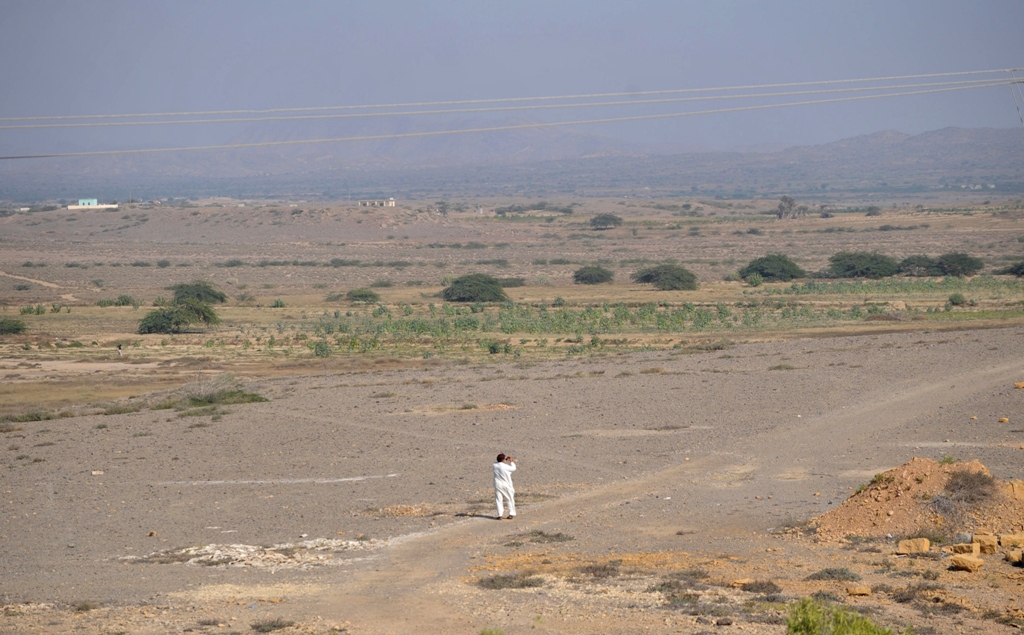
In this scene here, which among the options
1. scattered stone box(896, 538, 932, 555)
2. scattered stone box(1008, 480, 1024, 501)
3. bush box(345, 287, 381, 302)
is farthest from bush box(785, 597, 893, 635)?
bush box(345, 287, 381, 302)

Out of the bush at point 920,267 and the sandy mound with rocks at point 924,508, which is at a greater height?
the sandy mound with rocks at point 924,508

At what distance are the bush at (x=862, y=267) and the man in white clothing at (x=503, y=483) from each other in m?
57.0

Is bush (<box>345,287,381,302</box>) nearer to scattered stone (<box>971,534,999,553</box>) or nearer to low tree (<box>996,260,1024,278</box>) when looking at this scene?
low tree (<box>996,260,1024,278</box>)


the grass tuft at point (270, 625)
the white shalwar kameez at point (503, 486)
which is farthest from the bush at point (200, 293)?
the grass tuft at point (270, 625)

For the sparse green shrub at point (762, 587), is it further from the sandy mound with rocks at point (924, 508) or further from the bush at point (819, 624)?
the bush at point (819, 624)

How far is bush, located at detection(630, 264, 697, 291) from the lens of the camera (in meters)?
64.4

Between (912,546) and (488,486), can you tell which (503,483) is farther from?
(912,546)

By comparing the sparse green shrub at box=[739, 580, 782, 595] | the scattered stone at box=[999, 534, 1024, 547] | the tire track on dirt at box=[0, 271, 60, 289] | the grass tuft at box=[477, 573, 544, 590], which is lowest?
the grass tuft at box=[477, 573, 544, 590]

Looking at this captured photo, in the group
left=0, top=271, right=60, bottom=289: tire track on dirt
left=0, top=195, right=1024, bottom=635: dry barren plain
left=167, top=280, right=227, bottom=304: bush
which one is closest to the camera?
left=0, top=195, right=1024, bottom=635: dry barren plain

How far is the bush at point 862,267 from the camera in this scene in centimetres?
6962

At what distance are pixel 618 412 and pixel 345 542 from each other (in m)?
11.0

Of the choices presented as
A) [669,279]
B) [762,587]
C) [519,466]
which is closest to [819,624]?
[762,587]

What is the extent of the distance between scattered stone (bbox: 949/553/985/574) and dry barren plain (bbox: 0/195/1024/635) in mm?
186

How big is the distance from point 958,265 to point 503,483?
58.7 m
